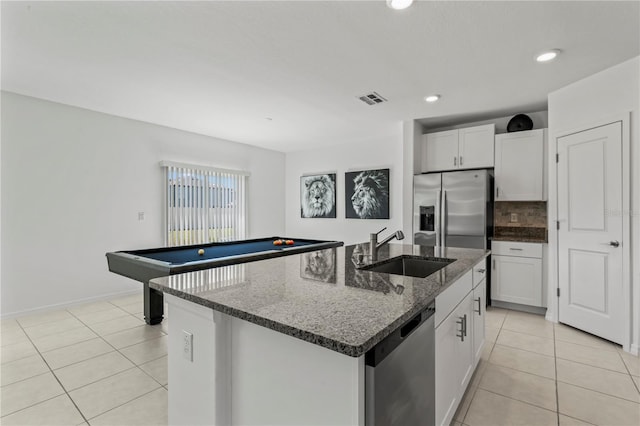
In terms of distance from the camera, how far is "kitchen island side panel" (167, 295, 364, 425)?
2.88 feet

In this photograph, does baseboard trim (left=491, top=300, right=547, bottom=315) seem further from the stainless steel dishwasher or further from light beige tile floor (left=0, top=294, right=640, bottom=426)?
the stainless steel dishwasher

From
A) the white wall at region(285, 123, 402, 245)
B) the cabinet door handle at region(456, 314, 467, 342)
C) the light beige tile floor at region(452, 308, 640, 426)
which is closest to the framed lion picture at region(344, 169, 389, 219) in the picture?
the white wall at region(285, 123, 402, 245)

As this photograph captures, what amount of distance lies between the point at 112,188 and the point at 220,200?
5.53 feet

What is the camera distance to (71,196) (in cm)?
373

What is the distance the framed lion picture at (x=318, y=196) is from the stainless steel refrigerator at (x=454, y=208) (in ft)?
6.87

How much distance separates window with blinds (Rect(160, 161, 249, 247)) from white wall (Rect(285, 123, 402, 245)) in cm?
120

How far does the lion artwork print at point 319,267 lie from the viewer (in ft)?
4.99

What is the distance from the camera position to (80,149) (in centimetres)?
381

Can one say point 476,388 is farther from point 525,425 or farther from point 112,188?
point 112,188

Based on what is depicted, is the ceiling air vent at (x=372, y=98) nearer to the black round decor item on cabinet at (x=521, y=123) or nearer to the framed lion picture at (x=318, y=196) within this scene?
the black round decor item on cabinet at (x=521, y=123)

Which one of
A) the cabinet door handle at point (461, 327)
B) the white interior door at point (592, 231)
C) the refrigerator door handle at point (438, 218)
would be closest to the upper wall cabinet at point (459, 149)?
the refrigerator door handle at point (438, 218)

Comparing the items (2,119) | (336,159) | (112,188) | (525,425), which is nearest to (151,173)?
(112,188)

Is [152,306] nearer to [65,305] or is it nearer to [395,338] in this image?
[65,305]

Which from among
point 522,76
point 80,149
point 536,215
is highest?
point 522,76
